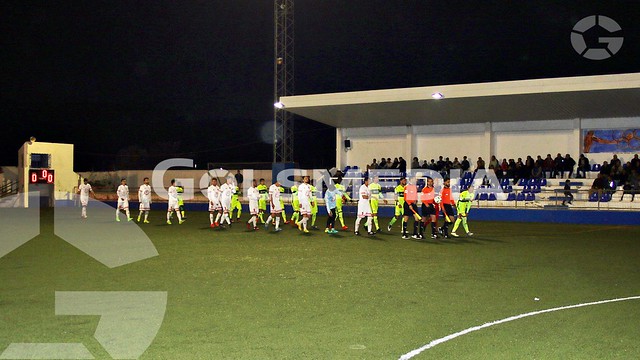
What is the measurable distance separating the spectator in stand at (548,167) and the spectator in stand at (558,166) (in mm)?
144

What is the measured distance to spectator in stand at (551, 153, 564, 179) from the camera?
28.3m

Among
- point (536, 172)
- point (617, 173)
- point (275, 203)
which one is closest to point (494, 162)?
point (536, 172)

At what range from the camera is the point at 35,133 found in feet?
221

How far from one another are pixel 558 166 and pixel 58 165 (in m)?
29.6

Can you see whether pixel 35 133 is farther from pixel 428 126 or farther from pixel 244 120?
pixel 428 126

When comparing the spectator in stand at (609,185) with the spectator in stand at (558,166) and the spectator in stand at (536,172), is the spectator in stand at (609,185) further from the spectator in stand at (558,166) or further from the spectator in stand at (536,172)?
the spectator in stand at (536,172)

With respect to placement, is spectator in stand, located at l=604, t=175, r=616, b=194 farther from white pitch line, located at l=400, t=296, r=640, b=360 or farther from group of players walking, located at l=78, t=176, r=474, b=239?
white pitch line, located at l=400, t=296, r=640, b=360

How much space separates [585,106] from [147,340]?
992 inches

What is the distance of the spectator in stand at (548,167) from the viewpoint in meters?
28.7

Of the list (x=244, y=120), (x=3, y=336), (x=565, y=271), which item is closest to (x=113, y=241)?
(x=3, y=336)

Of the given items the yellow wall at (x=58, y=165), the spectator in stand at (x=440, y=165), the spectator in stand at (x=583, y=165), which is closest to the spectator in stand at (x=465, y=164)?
the spectator in stand at (x=440, y=165)

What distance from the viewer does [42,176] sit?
33875 millimetres

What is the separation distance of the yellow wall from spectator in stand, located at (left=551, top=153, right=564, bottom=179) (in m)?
28.9

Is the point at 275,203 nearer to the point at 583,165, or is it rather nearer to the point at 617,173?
the point at 583,165
